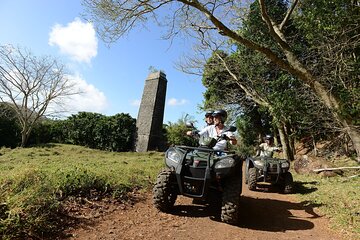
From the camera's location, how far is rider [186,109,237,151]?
16.7 ft

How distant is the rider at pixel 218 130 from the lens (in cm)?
510

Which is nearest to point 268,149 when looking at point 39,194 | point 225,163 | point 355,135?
point 355,135

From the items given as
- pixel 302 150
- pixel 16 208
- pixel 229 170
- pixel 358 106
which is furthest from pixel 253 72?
pixel 16 208

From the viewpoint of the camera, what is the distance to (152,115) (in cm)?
1816

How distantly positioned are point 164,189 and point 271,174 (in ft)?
15.5

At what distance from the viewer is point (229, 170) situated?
4559 millimetres

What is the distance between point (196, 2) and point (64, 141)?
16182mm

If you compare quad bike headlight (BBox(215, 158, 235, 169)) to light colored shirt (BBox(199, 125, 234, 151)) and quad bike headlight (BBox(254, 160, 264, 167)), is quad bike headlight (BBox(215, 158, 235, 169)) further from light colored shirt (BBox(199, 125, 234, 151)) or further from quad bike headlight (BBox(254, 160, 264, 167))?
quad bike headlight (BBox(254, 160, 264, 167))

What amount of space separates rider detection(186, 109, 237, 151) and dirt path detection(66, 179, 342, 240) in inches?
48.6

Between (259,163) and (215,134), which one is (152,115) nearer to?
(259,163)

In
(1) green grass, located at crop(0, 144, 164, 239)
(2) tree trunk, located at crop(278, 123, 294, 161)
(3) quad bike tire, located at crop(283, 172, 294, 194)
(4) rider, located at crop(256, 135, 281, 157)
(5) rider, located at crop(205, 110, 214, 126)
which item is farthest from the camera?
A: (2) tree trunk, located at crop(278, 123, 294, 161)

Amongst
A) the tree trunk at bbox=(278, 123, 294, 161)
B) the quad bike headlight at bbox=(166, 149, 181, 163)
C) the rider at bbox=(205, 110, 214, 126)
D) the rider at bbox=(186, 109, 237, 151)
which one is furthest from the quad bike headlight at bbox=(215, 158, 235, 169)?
the tree trunk at bbox=(278, 123, 294, 161)

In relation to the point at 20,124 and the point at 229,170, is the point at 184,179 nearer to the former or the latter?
the point at 229,170

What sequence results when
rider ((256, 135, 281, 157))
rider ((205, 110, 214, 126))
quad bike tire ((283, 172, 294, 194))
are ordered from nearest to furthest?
rider ((205, 110, 214, 126))
quad bike tire ((283, 172, 294, 194))
rider ((256, 135, 281, 157))
